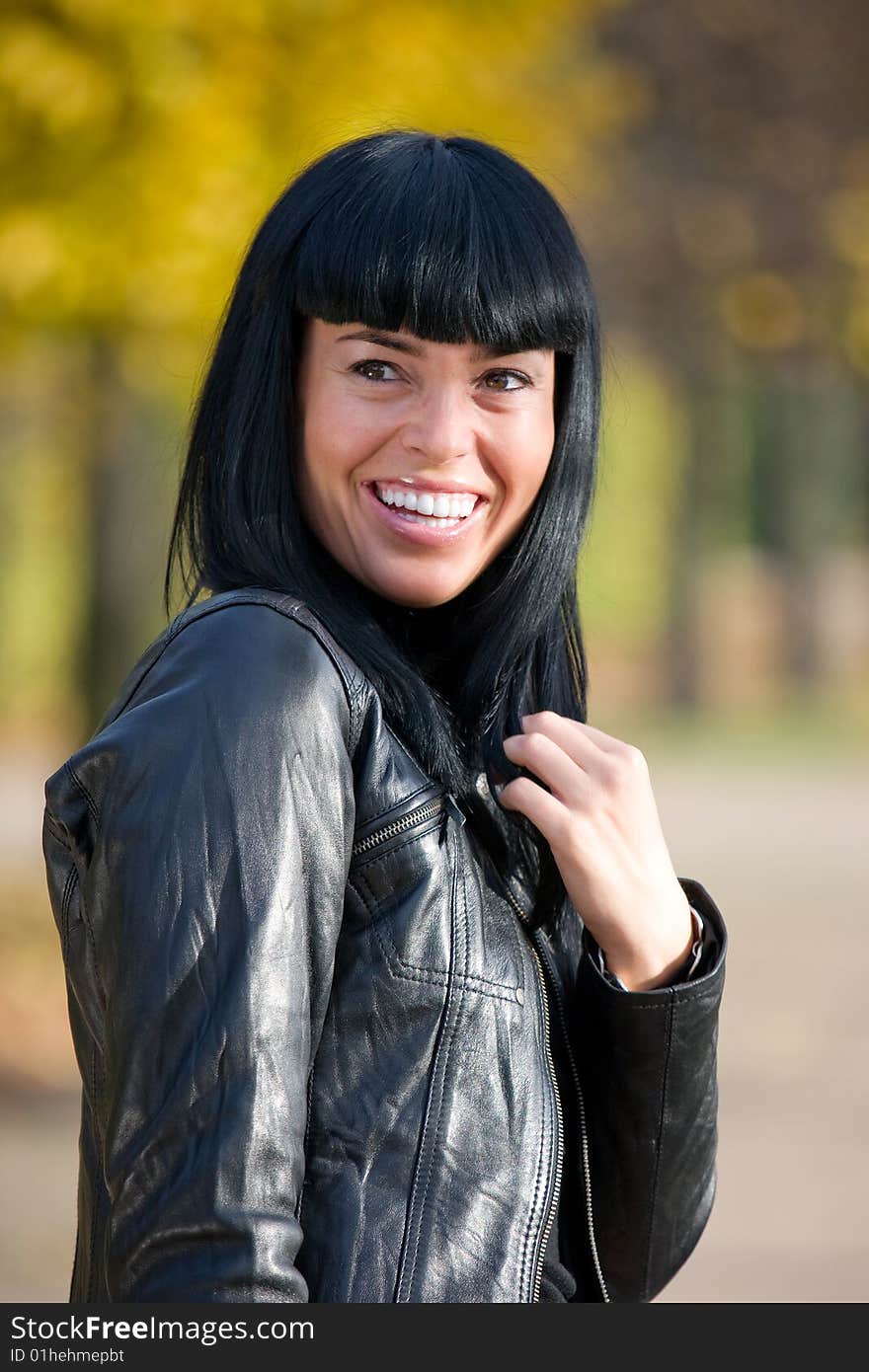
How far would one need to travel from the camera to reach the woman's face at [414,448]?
1799 millimetres

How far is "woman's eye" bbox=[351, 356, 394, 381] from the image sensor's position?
179cm

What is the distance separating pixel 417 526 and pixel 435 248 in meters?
0.29

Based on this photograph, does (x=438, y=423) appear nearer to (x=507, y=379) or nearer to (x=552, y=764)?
(x=507, y=379)

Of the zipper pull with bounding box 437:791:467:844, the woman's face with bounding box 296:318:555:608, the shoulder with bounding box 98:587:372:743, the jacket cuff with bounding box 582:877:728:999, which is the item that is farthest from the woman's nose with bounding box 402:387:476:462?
the jacket cuff with bounding box 582:877:728:999

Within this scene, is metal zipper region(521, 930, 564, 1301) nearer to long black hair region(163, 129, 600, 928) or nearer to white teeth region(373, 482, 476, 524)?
long black hair region(163, 129, 600, 928)

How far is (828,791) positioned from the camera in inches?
567

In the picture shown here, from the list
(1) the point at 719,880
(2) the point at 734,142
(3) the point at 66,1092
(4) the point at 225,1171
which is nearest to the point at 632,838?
(4) the point at 225,1171

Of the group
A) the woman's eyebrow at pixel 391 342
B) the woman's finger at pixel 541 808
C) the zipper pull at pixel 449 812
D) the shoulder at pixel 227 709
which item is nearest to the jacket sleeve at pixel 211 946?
the shoulder at pixel 227 709

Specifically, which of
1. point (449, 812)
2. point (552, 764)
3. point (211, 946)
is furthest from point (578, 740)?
point (211, 946)

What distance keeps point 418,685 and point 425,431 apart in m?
0.26

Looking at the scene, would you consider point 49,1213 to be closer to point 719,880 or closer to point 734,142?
point 719,880

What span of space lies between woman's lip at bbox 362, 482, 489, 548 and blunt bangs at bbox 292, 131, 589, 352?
18 centimetres

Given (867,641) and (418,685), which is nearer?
(418,685)

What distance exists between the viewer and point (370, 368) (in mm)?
1800
